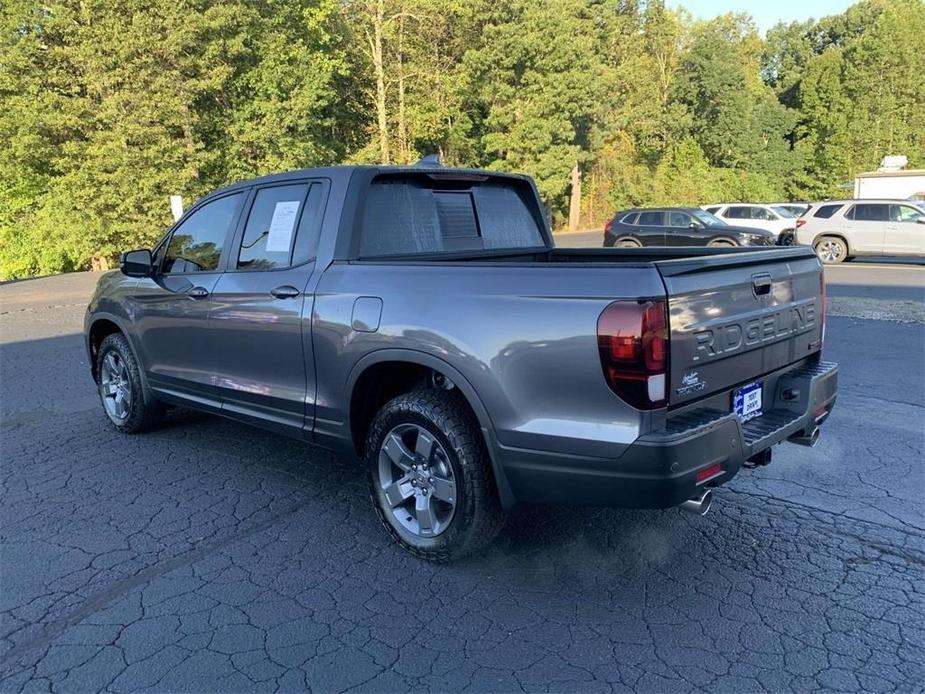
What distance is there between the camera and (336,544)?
367 centimetres

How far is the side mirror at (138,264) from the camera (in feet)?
16.3

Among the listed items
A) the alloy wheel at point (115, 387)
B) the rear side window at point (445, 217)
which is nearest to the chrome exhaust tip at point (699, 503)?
the rear side window at point (445, 217)

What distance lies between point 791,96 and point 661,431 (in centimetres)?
7211

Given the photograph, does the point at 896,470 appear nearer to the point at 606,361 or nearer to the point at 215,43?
the point at 606,361

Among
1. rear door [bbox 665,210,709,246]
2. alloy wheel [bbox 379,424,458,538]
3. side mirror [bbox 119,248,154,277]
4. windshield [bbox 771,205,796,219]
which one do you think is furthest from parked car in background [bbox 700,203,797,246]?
alloy wheel [bbox 379,424,458,538]

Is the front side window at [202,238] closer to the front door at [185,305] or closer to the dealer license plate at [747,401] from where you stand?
the front door at [185,305]

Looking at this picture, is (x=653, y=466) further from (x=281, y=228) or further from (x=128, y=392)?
(x=128, y=392)

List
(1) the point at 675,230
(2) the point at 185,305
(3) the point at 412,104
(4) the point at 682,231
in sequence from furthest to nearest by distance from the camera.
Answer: (3) the point at 412,104 → (1) the point at 675,230 → (4) the point at 682,231 → (2) the point at 185,305

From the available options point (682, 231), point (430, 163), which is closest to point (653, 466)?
point (430, 163)

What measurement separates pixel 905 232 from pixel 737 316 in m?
18.1

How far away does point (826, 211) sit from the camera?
19.0 m

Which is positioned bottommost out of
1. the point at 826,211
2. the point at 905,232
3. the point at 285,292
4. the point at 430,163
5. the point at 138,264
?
the point at 905,232

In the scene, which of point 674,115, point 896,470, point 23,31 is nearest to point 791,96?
point 674,115

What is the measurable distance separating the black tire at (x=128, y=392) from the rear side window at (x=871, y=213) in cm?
1857
